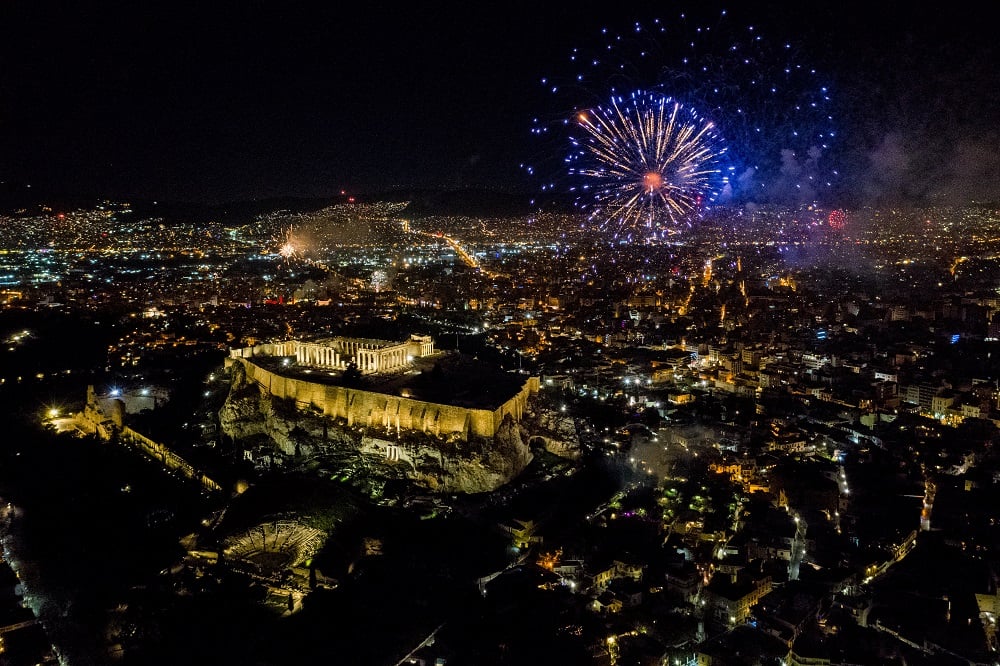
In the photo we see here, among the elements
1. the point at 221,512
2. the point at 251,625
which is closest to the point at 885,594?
the point at 251,625

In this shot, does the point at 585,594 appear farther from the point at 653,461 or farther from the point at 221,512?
the point at 221,512

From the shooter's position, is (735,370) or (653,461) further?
(735,370)

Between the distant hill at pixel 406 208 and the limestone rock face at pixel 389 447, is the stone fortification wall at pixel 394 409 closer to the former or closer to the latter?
the limestone rock face at pixel 389 447

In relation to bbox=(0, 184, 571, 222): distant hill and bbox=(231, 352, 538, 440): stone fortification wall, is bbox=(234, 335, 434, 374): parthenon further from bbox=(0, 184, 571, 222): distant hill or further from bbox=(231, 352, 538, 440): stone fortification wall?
bbox=(0, 184, 571, 222): distant hill

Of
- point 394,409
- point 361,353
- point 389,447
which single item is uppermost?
point 361,353

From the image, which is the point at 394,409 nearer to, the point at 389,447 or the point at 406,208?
the point at 389,447

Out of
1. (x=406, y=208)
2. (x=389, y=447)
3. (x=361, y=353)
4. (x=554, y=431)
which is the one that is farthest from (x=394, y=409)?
(x=406, y=208)

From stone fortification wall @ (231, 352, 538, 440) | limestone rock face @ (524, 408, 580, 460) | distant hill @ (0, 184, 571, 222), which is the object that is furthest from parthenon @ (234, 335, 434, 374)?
distant hill @ (0, 184, 571, 222)

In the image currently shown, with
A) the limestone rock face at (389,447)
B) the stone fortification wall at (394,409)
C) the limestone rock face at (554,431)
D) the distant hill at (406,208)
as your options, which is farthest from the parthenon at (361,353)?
the distant hill at (406,208)
